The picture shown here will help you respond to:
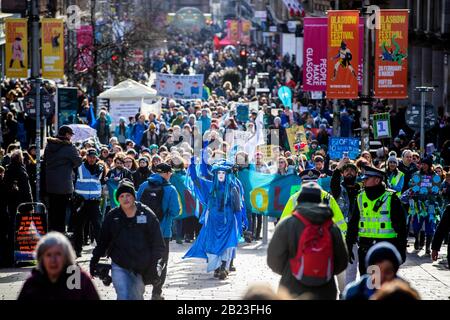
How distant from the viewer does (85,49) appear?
39.8 m

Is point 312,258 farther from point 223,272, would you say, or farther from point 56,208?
point 56,208

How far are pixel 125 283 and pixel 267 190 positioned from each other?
8.89 m

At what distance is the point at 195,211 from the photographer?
66.0ft

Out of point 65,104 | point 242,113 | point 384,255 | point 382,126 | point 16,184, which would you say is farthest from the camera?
point 242,113

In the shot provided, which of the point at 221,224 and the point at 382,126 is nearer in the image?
the point at 221,224

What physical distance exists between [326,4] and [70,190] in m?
53.6

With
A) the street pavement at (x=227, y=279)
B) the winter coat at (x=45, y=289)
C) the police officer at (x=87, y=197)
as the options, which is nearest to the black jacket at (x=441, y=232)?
the street pavement at (x=227, y=279)

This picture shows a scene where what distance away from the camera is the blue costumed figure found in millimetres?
16266

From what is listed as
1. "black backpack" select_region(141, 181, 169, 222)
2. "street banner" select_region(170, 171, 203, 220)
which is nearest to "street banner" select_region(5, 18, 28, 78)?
"street banner" select_region(170, 171, 203, 220)

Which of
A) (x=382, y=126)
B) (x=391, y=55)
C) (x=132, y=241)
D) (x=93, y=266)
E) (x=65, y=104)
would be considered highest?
(x=391, y=55)

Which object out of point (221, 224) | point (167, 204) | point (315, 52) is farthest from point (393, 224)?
point (315, 52)

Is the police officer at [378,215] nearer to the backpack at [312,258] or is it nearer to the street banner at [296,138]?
the backpack at [312,258]

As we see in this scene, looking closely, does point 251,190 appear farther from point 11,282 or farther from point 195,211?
point 11,282
